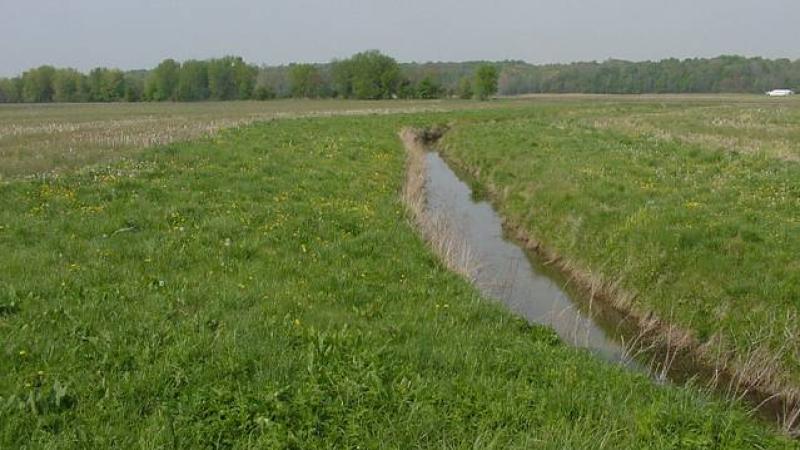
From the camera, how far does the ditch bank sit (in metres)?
6.71

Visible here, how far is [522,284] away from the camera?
1056 centimetres

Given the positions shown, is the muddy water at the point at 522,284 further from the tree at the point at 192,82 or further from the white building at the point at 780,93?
the white building at the point at 780,93

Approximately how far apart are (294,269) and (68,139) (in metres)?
22.6

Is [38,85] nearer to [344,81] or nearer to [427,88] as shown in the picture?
[344,81]

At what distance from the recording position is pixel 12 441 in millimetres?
3908

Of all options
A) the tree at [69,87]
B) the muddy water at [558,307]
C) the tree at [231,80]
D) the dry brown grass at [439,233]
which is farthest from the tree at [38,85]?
the muddy water at [558,307]

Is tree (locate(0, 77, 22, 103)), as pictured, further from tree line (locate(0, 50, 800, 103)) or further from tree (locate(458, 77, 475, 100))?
tree (locate(458, 77, 475, 100))

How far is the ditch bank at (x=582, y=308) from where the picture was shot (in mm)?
6707

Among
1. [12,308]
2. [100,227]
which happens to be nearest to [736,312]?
[12,308]

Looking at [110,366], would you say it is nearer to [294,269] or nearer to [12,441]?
[12,441]

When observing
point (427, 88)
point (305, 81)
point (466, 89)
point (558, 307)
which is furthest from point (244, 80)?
point (558, 307)

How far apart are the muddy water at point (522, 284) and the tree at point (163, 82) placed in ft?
384

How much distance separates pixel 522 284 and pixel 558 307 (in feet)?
3.80

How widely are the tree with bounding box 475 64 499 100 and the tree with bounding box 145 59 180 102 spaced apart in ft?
224
